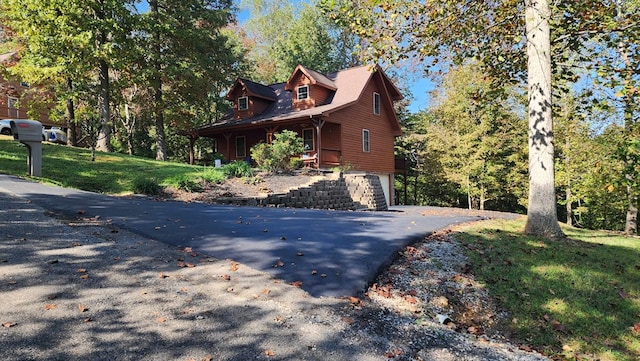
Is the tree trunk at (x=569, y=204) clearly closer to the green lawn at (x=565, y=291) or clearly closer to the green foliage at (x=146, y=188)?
the green lawn at (x=565, y=291)

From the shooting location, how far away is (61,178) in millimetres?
11914

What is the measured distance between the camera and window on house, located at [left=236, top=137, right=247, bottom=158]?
23484 millimetres

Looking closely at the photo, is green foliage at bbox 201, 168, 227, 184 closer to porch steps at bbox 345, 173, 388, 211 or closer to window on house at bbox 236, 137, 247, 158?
porch steps at bbox 345, 173, 388, 211

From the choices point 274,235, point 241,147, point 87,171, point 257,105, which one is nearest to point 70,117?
point 241,147

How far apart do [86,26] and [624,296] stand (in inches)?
810

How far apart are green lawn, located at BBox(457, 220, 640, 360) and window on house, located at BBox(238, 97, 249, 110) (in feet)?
60.5

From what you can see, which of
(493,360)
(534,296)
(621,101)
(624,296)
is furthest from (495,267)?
(621,101)

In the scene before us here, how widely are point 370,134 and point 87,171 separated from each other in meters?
15.0

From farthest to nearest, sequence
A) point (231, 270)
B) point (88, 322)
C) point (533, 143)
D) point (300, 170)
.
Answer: point (300, 170), point (533, 143), point (231, 270), point (88, 322)

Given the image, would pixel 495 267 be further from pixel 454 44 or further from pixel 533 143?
pixel 454 44

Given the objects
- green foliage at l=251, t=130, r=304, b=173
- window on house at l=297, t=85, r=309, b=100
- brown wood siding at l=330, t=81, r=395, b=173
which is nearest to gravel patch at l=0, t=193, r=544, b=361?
green foliage at l=251, t=130, r=304, b=173

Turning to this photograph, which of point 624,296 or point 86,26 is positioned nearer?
point 624,296

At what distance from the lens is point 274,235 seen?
616 centimetres

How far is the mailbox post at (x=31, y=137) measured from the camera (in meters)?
10.2
